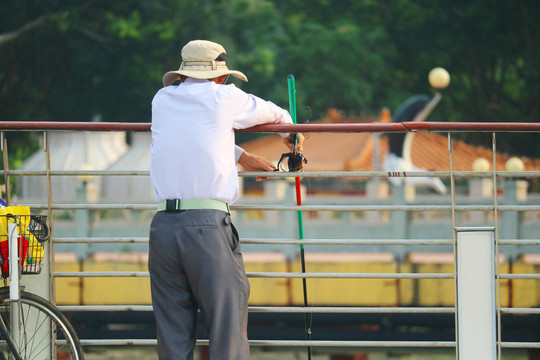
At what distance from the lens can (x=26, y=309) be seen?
3582 mm

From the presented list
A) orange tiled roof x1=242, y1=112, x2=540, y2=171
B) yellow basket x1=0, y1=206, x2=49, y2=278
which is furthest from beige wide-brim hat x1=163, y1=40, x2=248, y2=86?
orange tiled roof x1=242, y1=112, x2=540, y2=171

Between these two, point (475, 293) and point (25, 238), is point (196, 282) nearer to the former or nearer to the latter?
point (25, 238)

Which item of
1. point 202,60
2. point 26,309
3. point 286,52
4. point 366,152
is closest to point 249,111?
point 202,60

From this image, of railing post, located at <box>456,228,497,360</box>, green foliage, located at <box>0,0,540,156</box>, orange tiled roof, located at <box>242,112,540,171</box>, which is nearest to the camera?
railing post, located at <box>456,228,497,360</box>

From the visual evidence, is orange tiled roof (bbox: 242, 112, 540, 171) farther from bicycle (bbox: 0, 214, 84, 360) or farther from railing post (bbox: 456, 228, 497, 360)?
bicycle (bbox: 0, 214, 84, 360)

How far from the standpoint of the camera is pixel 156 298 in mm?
3115

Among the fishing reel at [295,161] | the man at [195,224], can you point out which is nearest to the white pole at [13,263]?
the man at [195,224]

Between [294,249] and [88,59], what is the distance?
12473 mm

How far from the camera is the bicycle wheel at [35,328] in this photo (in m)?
3.45

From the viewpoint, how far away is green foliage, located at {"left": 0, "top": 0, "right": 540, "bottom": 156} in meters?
21.7

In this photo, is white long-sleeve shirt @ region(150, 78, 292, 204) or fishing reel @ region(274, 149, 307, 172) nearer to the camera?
white long-sleeve shirt @ region(150, 78, 292, 204)

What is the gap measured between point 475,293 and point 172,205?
4.59 ft

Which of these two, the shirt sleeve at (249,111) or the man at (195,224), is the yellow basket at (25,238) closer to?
the man at (195,224)

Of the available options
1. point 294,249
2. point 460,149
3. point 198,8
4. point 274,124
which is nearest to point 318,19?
point 198,8
